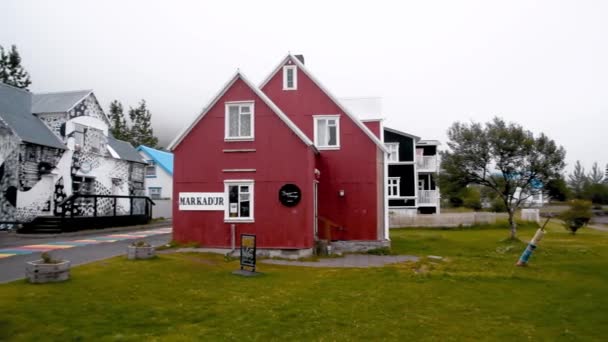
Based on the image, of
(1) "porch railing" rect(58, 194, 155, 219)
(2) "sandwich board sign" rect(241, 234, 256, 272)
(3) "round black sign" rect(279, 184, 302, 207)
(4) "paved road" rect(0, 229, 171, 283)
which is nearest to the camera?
(4) "paved road" rect(0, 229, 171, 283)

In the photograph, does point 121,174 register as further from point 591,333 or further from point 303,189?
point 591,333

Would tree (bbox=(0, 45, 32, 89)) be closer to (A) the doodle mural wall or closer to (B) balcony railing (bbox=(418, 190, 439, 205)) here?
(A) the doodle mural wall

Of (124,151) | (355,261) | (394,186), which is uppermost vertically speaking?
(124,151)

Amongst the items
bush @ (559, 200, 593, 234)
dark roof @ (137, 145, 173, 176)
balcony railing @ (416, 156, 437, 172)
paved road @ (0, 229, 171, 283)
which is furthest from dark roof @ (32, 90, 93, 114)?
bush @ (559, 200, 593, 234)

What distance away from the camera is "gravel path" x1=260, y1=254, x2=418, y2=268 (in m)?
16.3

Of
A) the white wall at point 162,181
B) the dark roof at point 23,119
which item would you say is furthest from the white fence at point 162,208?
the dark roof at point 23,119

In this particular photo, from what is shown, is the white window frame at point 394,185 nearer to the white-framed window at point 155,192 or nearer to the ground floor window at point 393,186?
the ground floor window at point 393,186

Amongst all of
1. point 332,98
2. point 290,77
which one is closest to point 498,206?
point 332,98

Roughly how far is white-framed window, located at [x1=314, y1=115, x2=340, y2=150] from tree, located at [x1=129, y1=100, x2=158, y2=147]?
5914 cm

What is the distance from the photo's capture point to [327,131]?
21.6 m

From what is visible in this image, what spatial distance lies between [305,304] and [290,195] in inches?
328

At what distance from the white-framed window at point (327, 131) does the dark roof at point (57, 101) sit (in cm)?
1741

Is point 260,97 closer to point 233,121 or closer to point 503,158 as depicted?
point 233,121

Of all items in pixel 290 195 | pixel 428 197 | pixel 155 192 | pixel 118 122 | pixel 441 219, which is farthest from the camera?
pixel 118 122
